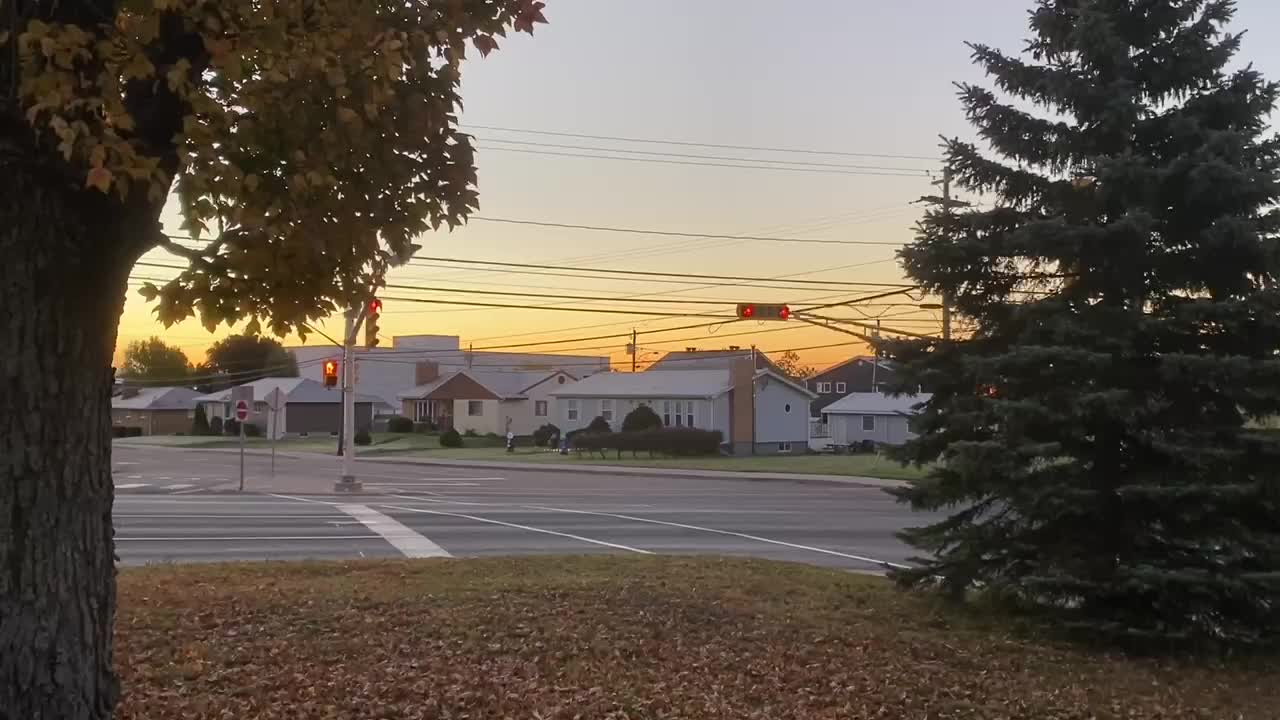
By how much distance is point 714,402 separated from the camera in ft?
189

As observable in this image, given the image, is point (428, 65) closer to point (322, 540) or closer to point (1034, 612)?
point (1034, 612)

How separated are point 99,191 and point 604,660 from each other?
3.55m

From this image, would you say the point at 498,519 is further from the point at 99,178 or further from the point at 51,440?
the point at 99,178

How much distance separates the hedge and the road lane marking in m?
28.8

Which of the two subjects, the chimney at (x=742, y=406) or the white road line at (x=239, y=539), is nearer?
the white road line at (x=239, y=539)

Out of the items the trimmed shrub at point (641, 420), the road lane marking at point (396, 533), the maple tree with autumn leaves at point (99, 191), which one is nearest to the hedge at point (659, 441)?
the trimmed shrub at point (641, 420)

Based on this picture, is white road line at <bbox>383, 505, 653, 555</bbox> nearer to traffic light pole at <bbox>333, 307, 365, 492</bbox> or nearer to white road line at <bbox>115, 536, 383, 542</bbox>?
white road line at <bbox>115, 536, 383, 542</bbox>

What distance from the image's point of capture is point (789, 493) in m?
30.3

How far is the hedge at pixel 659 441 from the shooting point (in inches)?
1991

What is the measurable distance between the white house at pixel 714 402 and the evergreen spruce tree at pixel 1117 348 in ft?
159

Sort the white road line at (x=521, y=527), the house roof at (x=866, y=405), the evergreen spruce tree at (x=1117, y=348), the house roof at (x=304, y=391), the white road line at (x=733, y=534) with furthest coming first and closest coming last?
the house roof at (x=304, y=391) → the house roof at (x=866, y=405) → the white road line at (x=521, y=527) → the white road line at (x=733, y=534) → the evergreen spruce tree at (x=1117, y=348)

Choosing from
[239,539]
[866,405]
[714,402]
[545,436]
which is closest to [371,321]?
[239,539]

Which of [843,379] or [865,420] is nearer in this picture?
[865,420]

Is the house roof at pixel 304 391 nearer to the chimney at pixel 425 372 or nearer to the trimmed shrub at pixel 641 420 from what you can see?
the chimney at pixel 425 372
